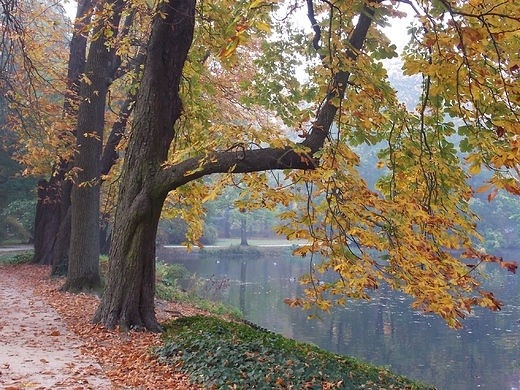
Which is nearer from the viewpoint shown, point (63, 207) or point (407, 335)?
point (63, 207)

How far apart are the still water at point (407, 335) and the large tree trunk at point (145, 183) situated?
20.0 feet

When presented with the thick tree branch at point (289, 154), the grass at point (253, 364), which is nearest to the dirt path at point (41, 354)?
the grass at point (253, 364)

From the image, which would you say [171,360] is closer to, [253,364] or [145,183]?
[253,364]

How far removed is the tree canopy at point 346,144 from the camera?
12.0 ft

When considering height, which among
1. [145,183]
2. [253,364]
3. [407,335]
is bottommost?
[407,335]

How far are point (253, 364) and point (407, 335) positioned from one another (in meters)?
10.5

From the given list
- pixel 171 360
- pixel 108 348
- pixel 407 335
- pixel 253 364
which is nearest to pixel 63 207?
pixel 108 348

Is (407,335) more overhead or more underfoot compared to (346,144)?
more underfoot

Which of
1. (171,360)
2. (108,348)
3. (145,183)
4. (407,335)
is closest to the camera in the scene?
(171,360)

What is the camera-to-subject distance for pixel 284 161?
5.45 m

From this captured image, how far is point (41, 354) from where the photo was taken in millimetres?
5336

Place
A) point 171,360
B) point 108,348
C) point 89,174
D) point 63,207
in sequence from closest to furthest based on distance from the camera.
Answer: point 171,360, point 108,348, point 89,174, point 63,207

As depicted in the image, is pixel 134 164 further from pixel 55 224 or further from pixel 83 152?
pixel 55 224

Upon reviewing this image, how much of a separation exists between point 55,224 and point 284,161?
1130 cm
